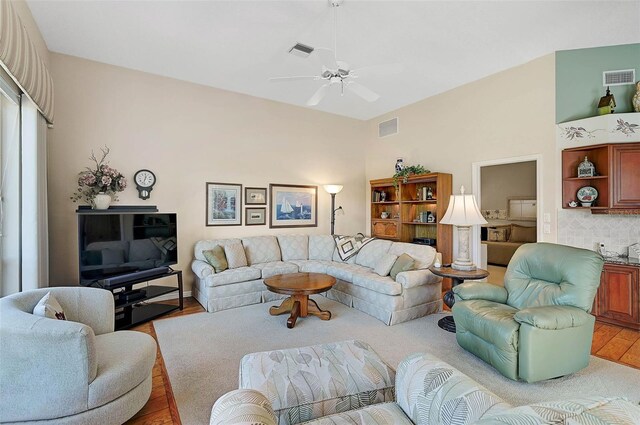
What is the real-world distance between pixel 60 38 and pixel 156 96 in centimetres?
121

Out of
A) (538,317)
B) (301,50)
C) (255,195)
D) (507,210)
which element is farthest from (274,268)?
(507,210)

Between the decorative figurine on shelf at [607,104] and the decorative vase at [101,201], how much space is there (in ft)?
20.7

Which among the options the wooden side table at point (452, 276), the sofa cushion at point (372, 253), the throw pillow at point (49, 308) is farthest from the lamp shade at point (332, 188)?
the throw pillow at point (49, 308)

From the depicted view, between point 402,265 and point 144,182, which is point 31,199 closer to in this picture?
point 144,182

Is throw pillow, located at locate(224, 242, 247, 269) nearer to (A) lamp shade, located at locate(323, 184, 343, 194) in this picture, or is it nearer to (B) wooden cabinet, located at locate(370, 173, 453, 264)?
(A) lamp shade, located at locate(323, 184, 343, 194)

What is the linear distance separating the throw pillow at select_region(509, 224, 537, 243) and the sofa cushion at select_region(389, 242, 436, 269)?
458 centimetres

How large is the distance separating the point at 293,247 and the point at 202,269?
5.48 feet

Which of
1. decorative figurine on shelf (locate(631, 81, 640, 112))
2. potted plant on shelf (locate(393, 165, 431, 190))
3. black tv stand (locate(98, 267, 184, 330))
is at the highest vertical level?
decorative figurine on shelf (locate(631, 81, 640, 112))

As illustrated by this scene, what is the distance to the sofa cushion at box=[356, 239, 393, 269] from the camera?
4756 mm

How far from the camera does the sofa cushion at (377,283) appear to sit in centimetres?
372

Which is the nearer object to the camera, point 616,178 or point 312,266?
point 616,178

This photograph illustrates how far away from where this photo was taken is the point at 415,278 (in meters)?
3.82

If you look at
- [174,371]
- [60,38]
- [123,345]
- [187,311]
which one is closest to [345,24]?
[60,38]

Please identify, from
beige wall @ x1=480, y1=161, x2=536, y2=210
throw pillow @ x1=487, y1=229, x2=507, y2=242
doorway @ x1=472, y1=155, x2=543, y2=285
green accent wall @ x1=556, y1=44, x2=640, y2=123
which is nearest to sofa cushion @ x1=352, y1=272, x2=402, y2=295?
green accent wall @ x1=556, y1=44, x2=640, y2=123
